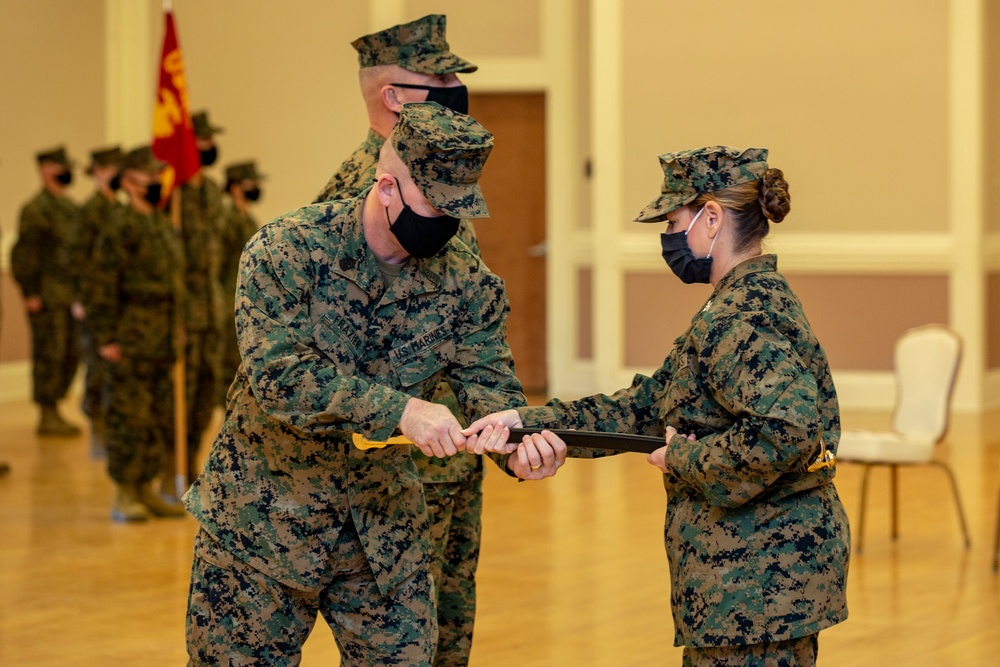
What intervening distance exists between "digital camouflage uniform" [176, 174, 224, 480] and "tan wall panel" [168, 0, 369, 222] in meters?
4.62

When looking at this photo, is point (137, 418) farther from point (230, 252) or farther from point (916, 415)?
point (916, 415)

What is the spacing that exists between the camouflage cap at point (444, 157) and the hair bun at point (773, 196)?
1.75 feet

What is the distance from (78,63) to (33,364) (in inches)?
139

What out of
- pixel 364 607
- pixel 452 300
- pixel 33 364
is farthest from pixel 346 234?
pixel 33 364

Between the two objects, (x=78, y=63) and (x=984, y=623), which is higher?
(x=78, y=63)

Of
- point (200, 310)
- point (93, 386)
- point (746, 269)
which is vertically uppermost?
point (746, 269)

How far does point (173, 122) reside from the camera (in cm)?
750

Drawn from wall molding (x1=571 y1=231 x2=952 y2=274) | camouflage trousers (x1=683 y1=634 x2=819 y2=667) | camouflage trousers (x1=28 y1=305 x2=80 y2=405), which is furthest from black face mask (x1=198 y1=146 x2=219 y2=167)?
camouflage trousers (x1=683 y1=634 x2=819 y2=667)

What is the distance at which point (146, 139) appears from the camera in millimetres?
12883

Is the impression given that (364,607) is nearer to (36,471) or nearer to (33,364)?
(36,471)

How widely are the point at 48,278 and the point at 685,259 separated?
8.29m

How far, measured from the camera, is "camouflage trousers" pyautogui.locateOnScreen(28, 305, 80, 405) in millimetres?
10211

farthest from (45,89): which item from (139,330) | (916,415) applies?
(916,415)

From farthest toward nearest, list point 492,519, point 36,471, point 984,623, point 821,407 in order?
point 36,471
point 492,519
point 984,623
point 821,407
